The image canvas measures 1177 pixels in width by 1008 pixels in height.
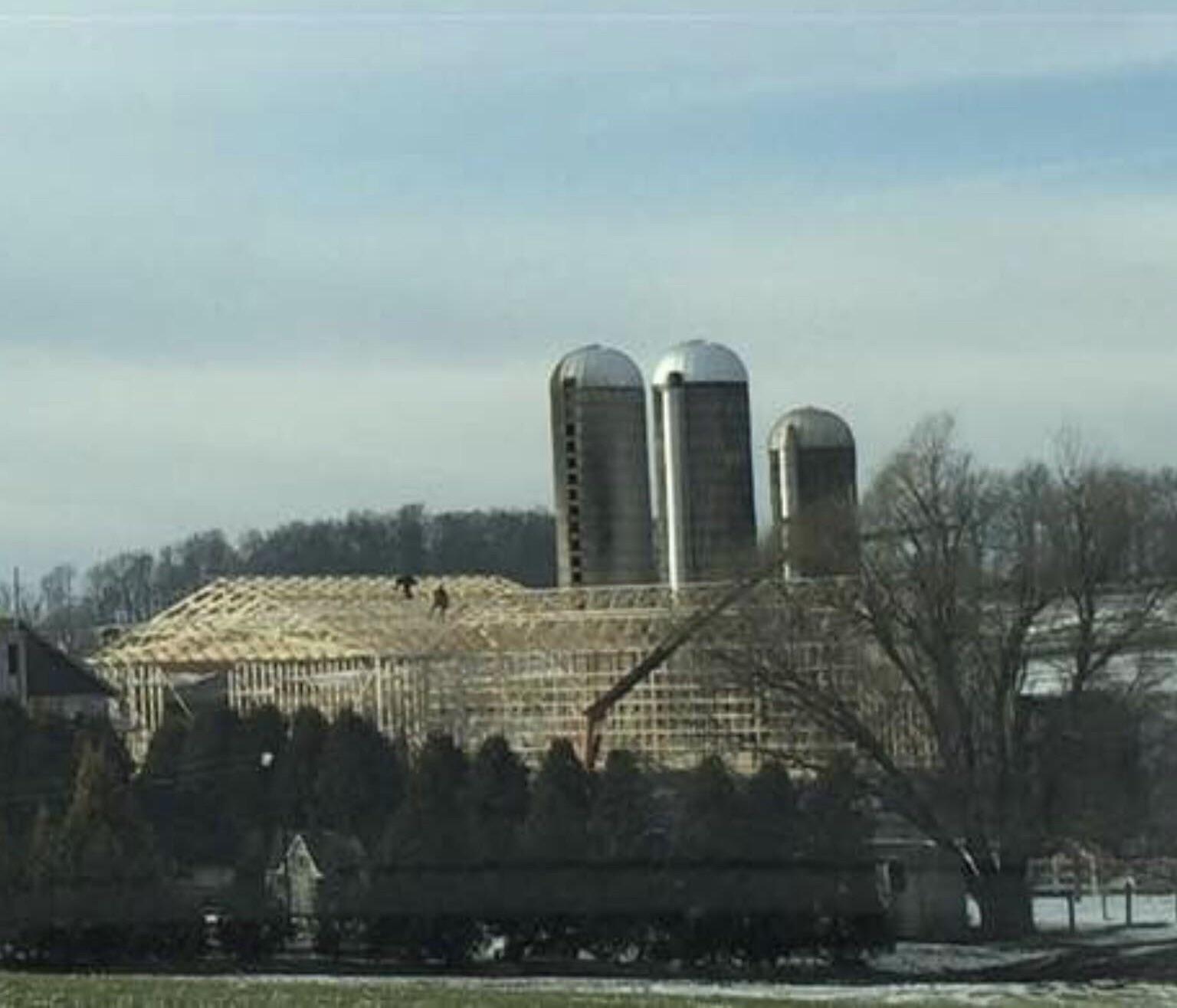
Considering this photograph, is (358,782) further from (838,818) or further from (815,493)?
(815,493)

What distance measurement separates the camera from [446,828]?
29.1m

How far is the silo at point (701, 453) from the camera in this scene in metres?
53.4

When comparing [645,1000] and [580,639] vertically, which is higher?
[580,639]

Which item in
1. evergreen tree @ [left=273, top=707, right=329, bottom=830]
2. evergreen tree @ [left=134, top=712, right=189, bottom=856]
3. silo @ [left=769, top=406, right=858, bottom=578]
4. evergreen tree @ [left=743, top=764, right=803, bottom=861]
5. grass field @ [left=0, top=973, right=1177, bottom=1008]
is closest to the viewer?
grass field @ [left=0, top=973, right=1177, bottom=1008]

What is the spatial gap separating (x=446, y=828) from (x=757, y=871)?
3373mm

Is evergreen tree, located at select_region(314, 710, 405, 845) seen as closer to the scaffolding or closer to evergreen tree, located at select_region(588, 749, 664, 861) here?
evergreen tree, located at select_region(588, 749, 664, 861)

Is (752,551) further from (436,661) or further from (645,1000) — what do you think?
(645,1000)

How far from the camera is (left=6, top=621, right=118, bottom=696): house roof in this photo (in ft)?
165

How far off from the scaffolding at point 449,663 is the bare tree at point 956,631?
1.15 metres

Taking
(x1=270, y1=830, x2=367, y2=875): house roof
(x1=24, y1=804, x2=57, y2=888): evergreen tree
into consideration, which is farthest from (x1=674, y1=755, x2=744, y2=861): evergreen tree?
(x1=24, y1=804, x2=57, y2=888): evergreen tree

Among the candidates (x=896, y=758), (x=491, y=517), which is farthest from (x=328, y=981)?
(x=491, y=517)

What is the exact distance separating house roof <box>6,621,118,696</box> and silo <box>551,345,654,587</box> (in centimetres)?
997

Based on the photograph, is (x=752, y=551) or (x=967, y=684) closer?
(x=967, y=684)

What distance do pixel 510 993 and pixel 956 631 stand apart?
13940 mm
